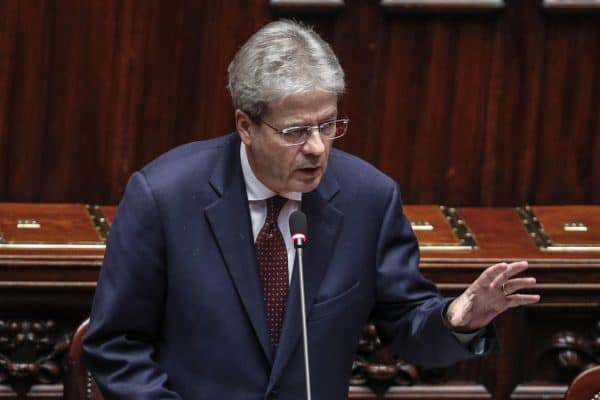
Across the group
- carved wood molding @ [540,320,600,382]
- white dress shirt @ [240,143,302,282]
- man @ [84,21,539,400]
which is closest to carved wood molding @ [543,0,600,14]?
carved wood molding @ [540,320,600,382]

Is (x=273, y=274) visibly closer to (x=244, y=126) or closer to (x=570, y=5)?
(x=244, y=126)

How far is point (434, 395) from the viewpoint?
4051mm

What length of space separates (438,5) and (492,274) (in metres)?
1.55

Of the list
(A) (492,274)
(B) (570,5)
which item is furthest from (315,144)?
(B) (570,5)

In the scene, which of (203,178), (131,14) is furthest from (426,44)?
(203,178)

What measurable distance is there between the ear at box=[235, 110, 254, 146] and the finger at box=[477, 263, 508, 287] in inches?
18.1

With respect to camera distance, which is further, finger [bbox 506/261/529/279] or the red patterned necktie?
the red patterned necktie

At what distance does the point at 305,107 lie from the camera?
2729 mm

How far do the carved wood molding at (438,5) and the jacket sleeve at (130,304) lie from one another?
1389 mm

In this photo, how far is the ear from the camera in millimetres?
2797

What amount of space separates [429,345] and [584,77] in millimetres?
1529

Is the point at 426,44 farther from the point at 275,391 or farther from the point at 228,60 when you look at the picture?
the point at 275,391

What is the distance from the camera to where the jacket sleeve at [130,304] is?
2816 mm

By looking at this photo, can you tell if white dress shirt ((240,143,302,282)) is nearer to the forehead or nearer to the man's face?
the man's face
